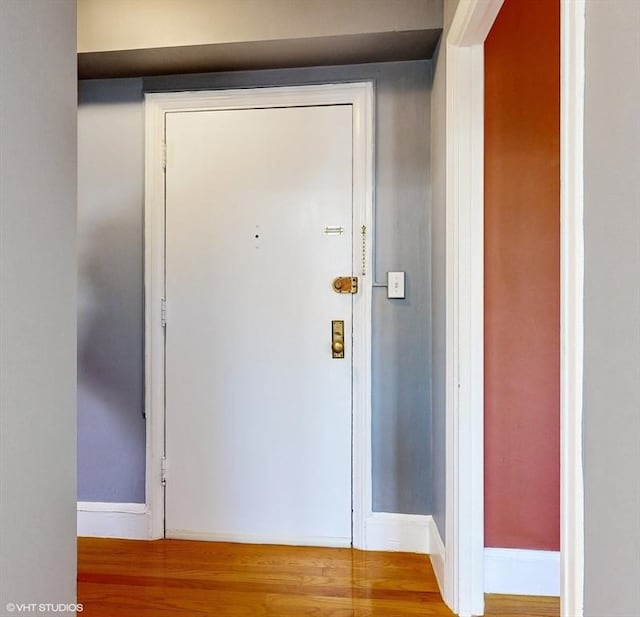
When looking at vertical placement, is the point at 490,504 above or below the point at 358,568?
above

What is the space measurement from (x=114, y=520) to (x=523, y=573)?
70.7 inches

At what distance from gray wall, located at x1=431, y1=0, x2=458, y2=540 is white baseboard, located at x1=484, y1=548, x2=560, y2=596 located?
22cm

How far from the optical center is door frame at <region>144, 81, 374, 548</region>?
190cm

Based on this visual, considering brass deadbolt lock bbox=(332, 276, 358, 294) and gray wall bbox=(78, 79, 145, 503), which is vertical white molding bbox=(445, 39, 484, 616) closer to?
brass deadbolt lock bbox=(332, 276, 358, 294)

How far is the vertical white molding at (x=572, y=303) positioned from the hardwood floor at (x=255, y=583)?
44.0 inches

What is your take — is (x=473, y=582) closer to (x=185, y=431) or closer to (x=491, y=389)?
(x=491, y=389)

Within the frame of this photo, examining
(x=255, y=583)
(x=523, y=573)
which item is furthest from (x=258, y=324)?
(x=523, y=573)

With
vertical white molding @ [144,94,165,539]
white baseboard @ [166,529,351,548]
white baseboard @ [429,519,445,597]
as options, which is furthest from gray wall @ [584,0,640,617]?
vertical white molding @ [144,94,165,539]

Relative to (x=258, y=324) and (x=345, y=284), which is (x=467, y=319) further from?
(x=258, y=324)

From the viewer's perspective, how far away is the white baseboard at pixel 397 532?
1.88 metres

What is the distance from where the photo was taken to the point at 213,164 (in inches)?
77.8

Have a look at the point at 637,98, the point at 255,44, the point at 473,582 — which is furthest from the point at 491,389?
the point at 255,44

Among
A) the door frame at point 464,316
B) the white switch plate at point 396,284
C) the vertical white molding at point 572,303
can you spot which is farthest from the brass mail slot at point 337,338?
the vertical white molding at point 572,303

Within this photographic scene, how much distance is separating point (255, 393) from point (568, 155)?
5.28 feet
